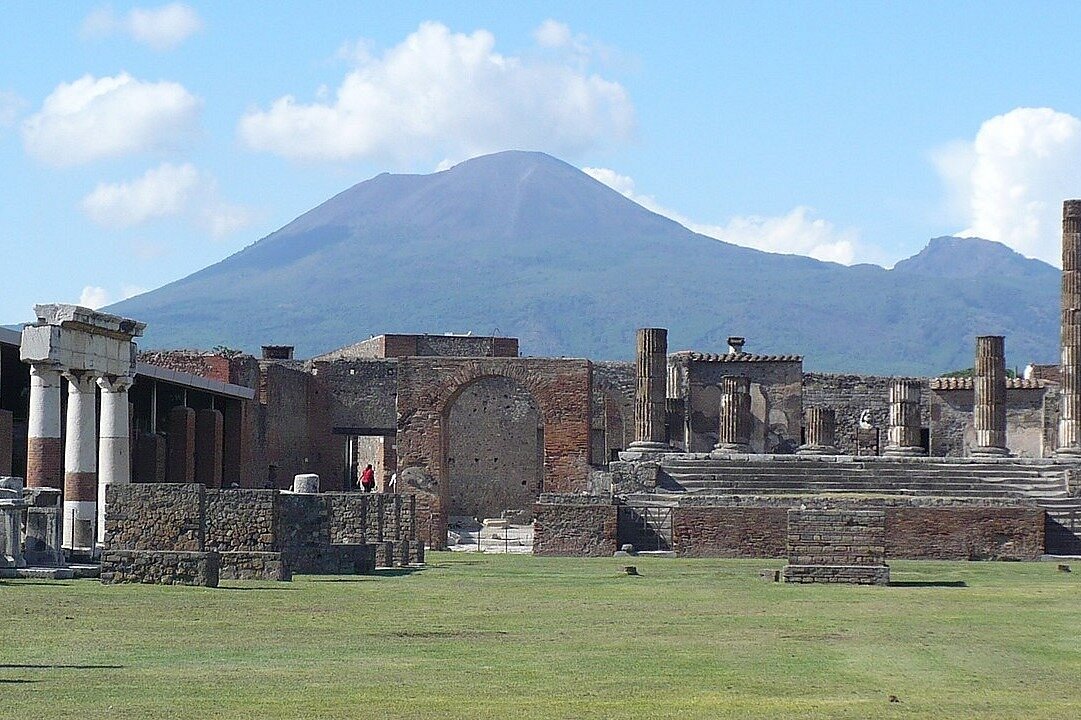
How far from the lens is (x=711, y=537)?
33.6 meters

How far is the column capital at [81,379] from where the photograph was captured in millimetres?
29516

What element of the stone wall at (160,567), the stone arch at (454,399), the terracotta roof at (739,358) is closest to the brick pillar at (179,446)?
the stone arch at (454,399)

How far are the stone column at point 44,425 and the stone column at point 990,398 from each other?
76.0 ft

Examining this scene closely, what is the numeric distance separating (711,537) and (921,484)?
758 cm

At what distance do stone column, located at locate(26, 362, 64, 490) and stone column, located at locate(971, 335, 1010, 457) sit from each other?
23.2 metres

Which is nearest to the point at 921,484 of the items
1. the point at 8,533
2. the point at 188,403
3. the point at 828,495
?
the point at 828,495

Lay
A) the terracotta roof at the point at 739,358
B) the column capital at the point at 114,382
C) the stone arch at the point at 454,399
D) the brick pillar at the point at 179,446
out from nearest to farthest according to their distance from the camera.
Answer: the column capital at the point at 114,382
the brick pillar at the point at 179,446
the stone arch at the point at 454,399
the terracotta roof at the point at 739,358

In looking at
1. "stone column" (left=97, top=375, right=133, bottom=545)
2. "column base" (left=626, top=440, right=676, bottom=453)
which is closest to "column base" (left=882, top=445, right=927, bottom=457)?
"column base" (left=626, top=440, right=676, bottom=453)

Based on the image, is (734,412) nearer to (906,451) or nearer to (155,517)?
(906,451)

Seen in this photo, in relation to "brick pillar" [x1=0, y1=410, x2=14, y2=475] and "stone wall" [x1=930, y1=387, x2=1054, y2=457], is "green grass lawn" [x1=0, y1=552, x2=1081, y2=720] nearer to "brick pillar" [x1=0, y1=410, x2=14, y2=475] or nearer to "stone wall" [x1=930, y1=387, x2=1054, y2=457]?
"brick pillar" [x1=0, y1=410, x2=14, y2=475]

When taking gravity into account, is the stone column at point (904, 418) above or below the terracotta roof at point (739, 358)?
below

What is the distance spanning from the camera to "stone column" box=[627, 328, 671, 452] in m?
46.0

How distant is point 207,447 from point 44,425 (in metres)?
16.3

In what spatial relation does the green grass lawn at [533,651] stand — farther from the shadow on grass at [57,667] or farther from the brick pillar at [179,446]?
the brick pillar at [179,446]
